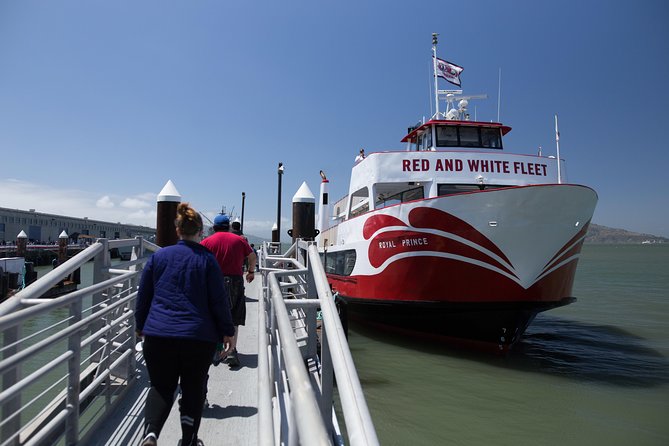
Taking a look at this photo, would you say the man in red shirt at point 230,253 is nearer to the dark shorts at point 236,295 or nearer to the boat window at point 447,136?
the dark shorts at point 236,295

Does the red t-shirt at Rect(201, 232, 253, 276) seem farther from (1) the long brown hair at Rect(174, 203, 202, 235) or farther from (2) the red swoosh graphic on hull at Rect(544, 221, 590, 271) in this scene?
(2) the red swoosh graphic on hull at Rect(544, 221, 590, 271)

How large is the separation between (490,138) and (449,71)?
345 centimetres

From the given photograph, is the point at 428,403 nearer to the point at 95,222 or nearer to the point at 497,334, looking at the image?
the point at 497,334

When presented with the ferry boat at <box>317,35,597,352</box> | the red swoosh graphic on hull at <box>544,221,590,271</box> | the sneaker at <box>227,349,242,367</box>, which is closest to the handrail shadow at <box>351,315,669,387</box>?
the ferry boat at <box>317,35,597,352</box>

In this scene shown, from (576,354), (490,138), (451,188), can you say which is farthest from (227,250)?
(576,354)

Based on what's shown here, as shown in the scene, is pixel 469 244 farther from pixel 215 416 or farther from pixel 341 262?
pixel 215 416

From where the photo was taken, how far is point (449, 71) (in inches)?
510

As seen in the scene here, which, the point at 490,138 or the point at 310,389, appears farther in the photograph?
the point at 490,138

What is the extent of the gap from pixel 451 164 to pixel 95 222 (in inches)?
2540

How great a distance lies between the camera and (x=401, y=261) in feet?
26.9

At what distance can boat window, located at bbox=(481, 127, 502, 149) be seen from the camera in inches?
425

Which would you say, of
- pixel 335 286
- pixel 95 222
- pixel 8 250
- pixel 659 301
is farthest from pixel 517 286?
pixel 95 222

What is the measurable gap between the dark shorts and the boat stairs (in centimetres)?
58

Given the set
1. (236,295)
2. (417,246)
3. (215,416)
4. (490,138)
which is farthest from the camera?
(490,138)
